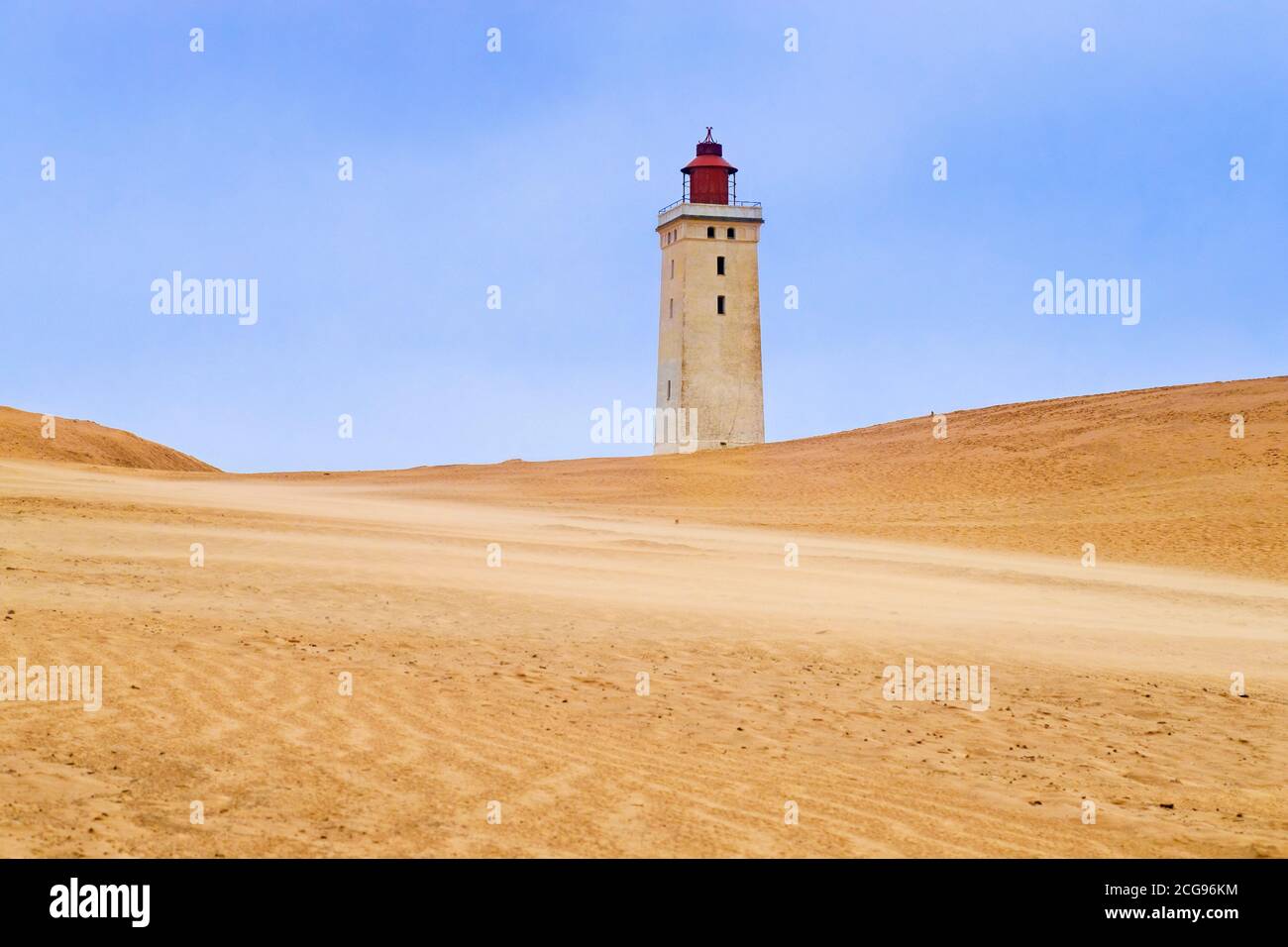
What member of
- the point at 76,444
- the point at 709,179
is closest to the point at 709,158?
the point at 709,179

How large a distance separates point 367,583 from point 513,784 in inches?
396

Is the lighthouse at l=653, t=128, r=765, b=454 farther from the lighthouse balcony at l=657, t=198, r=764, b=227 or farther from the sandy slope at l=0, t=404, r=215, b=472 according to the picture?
the sandy slope at l=0, t=404, r=215, b=472

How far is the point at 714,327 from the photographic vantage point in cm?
6456

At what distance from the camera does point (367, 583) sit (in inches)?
752

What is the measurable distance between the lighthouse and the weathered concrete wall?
0.15 ft

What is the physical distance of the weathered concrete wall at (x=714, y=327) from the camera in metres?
64.2

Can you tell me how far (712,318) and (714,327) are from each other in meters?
0.42
